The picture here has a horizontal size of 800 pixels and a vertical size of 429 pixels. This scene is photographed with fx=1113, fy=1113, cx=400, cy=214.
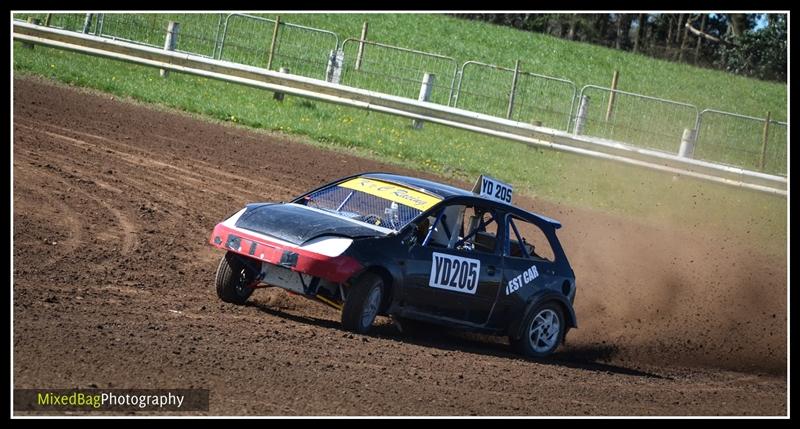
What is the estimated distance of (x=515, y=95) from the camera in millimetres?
23922

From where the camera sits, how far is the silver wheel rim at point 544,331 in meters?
10.3

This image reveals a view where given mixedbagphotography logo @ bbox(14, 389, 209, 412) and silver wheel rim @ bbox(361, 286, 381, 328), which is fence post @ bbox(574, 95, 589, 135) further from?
mixedbagphotography logo @ bbox(14, 389, 209, 412)

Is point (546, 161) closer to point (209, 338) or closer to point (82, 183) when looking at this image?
point (82, 183)

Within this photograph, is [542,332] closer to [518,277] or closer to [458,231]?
[518,277]

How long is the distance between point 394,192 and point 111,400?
14.0ft

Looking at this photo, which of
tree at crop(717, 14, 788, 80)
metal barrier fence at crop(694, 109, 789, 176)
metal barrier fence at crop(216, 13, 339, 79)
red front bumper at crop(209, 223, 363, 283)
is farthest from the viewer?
tree at crop(717, 14, 788, 80)

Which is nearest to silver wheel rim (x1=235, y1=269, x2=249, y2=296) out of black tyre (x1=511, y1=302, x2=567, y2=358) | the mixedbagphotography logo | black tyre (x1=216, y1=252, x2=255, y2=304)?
black tyre (x1=216, y1=252, x2=255, y2=304)

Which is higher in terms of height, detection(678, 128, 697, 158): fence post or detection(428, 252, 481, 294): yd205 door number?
detection(678, 128, 697, 158): fence post

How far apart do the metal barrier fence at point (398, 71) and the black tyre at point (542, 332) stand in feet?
47.4

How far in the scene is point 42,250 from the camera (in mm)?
10117

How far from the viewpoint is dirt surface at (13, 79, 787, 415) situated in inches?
278

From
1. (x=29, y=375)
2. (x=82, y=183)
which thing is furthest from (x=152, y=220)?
(x=29, y=375)

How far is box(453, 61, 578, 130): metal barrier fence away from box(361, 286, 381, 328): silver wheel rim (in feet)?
48.4
